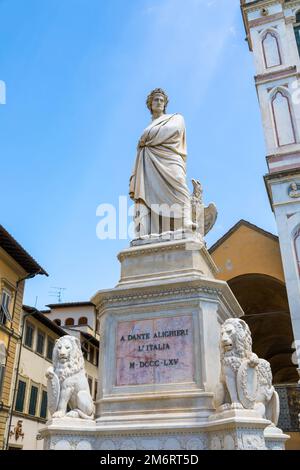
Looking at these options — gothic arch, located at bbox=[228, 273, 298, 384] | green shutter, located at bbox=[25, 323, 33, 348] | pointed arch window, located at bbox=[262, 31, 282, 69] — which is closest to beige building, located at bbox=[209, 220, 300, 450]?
gothic arch, located at bbox=[228, 273, 298, 384]

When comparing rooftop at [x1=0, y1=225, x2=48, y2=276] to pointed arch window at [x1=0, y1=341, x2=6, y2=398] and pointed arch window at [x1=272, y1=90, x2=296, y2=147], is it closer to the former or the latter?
pointed arch window at [x1=0, y1=341, x2=6, y2=398]

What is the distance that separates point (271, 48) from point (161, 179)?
46.9ft

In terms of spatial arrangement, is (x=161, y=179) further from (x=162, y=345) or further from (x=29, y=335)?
(x=29, y=335)

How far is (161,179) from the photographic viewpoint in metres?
8.14

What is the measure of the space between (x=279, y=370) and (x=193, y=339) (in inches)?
808

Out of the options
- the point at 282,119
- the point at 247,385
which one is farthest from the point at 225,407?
the point at 282,119

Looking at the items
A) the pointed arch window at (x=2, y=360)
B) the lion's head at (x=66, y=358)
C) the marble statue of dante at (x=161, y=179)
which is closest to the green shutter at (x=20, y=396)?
the pointed arch window at (x=2, y=360)

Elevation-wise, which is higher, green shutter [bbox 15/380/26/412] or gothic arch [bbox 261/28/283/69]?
gothic arch [bbox 261/28/283/69]

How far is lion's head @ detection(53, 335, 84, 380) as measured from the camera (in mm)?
6070

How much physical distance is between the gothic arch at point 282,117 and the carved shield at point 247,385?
1366cm

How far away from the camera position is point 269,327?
21.6 meters

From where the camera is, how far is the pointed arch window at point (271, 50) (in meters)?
19.5

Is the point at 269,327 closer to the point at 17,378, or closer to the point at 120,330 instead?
the point at 17,378
